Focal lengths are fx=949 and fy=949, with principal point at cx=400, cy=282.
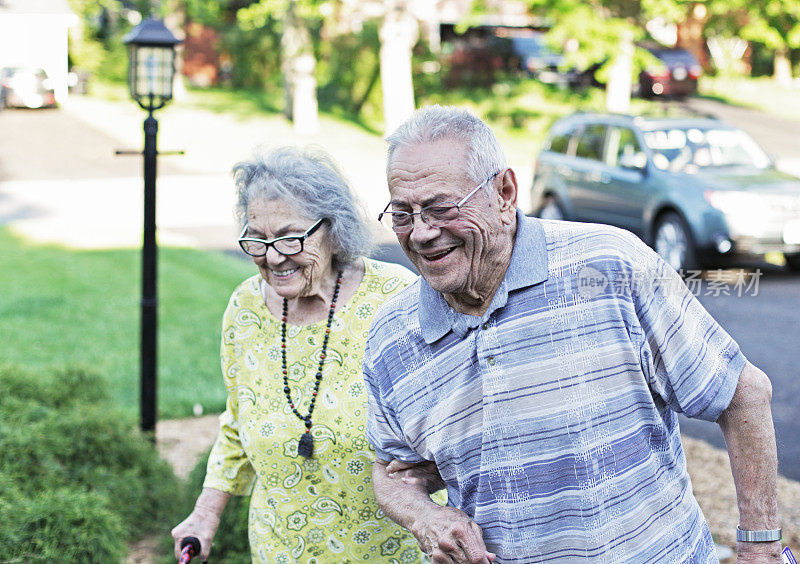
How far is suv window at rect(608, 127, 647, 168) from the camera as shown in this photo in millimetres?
11438

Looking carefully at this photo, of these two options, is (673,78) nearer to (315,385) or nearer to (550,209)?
(550,209)

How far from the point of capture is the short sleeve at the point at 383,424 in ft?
7.10

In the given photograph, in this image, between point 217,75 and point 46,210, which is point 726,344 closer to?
point 46,210

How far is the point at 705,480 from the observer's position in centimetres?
523

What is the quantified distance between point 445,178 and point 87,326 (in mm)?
7961

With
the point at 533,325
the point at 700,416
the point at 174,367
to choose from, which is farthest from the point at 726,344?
the point at 174,367

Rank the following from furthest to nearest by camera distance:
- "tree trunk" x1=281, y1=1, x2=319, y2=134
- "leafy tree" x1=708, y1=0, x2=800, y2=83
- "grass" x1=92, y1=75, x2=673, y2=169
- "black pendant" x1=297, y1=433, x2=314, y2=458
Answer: "tree trunk" x1=281, y1=1, x2=319, y2=134 < "grass" x1=92, y1=75, x2=673, y2=169 < "leafy tree" x1=708, y1=0, x2=800, y2=83 < "black pendant" x1=297, y1=433, x2=314, y2=458

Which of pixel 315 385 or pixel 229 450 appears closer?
pixel 315 385

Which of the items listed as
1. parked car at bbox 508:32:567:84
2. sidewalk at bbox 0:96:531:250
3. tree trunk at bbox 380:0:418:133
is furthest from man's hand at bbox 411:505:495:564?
parked car at bbox 508:32:567:84

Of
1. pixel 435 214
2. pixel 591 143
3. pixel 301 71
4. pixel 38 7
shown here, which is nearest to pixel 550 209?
pixel 591 143

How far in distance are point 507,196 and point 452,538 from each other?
73 centimetres

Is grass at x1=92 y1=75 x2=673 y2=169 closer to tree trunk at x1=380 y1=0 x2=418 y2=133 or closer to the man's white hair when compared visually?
tree trunk at x1=380 y1=0 x2=418 y2=133

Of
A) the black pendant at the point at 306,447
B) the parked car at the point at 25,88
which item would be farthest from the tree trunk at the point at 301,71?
the black pendant at the point at 306,447

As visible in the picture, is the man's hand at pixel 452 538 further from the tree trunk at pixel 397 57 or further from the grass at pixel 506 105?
the tree trunk at pixel 397 57
